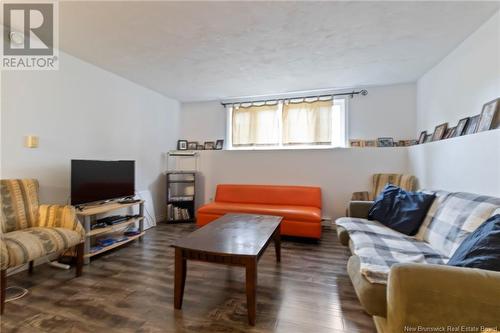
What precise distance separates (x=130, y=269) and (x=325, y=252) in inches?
88.3

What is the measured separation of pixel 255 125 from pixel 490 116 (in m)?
3.16

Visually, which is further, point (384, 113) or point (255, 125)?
point (255, 125)

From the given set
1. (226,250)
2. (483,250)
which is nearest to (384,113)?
(483,250)

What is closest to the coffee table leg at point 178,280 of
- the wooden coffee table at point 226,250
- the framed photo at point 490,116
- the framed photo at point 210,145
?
the wooden coffee table at point 226,250

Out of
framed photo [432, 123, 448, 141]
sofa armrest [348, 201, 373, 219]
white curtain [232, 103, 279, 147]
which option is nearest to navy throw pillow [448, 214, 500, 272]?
sofa armrest [348, 201, 373, 219]

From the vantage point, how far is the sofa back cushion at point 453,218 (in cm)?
156

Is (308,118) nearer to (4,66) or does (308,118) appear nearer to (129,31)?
(129,31)

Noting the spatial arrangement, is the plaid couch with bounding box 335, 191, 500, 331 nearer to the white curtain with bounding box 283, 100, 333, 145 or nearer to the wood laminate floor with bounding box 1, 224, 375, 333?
the wood laminate floor with bounding box 1, 224, 375, 333

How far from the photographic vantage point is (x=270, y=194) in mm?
3908

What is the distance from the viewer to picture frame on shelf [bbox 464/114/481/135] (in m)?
2.15

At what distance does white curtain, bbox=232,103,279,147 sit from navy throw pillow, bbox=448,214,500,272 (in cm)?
326

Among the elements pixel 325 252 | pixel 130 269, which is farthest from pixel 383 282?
pixel 130 269

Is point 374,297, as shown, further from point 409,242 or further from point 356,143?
point 356,143

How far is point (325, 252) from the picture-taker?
2850 mm
